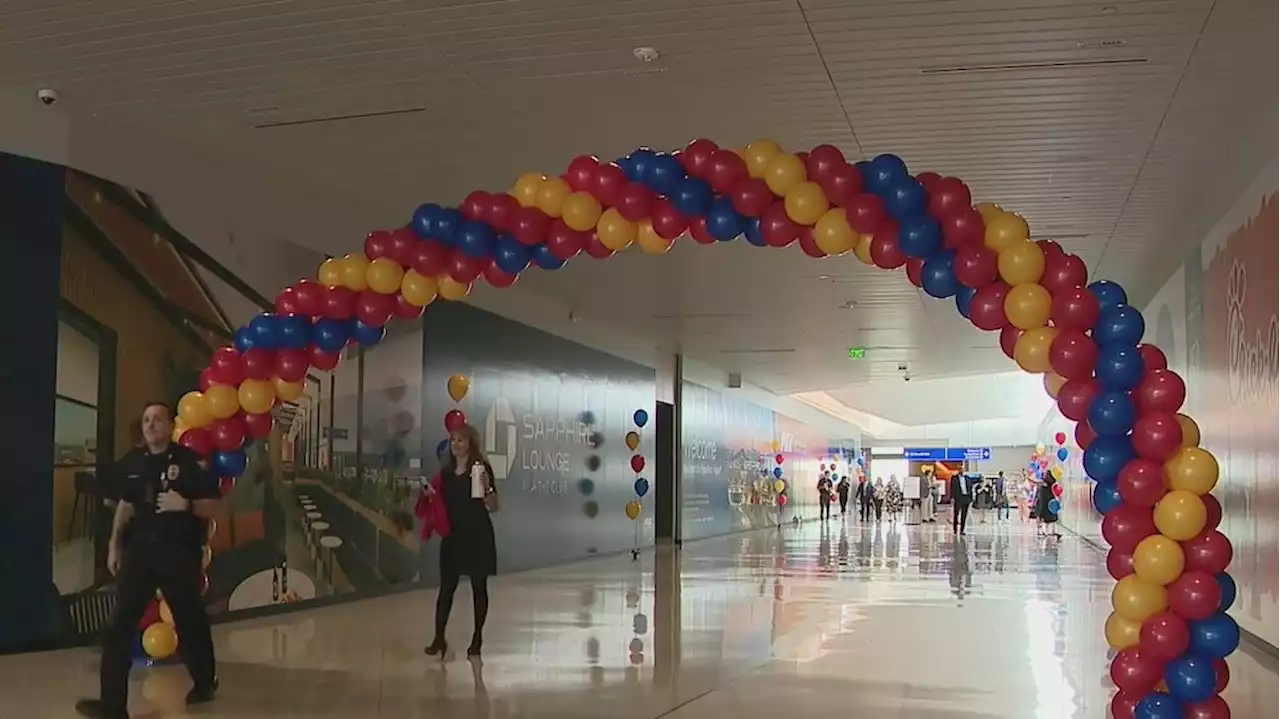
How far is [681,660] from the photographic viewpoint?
6980mm

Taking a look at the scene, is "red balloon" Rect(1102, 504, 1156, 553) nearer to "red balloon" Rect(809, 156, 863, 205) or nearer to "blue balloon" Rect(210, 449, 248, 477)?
"red balloon" Rect(809, 156, 863, 205)

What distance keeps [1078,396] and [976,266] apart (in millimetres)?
665

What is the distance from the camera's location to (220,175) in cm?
871

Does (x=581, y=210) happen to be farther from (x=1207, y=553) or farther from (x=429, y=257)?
(x=1207, y=553)

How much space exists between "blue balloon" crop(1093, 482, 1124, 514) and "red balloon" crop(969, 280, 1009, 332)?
0.76 m

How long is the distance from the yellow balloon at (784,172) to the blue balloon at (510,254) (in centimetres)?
126

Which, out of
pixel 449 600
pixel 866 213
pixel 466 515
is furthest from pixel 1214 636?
pixel 449 600

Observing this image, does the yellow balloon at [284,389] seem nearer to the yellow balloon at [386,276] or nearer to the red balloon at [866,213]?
the yellow balloon at [386,276]

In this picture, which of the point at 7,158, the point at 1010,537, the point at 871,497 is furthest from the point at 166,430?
the point at 871,497

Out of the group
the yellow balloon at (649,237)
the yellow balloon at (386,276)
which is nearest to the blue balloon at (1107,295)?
the yellow balloon at (649,237)

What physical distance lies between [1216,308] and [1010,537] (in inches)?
571

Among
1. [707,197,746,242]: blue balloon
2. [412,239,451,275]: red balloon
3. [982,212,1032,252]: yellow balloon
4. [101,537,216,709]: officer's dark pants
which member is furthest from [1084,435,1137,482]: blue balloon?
[101,537,216,709]: officer's dark pants

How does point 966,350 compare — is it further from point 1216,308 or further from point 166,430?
point 166,430

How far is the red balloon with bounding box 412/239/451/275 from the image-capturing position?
19.3 feet
